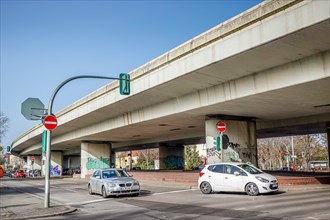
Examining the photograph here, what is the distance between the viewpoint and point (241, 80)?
17.6 meters

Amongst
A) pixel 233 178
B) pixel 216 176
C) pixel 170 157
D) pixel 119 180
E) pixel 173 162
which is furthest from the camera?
pixel 173 162

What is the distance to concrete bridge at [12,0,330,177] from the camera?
40.7 feet

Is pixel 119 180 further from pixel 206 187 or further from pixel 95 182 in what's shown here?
pixel 206 187

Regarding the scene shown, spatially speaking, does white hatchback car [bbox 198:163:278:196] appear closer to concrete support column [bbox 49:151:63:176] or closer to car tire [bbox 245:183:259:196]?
car tire [bbox 245:183:259:196]

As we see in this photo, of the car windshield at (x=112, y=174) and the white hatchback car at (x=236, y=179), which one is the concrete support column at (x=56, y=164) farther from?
the white hatchback car at (x=236, y=179)

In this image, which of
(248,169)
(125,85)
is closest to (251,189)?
(248,169)

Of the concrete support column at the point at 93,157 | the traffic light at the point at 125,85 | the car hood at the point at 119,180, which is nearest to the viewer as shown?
the traffic light at the point at 125,85

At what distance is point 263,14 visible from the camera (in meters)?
13.0

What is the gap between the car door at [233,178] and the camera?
57.0ft

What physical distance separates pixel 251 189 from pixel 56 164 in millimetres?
61228

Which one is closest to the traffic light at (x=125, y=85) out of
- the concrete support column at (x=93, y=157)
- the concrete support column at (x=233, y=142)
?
the concrete support column at (x=233, y=142)

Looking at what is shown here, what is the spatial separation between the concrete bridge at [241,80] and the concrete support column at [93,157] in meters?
14.0

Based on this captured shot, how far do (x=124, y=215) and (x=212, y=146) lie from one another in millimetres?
12337

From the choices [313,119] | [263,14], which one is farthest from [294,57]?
[313,119]
